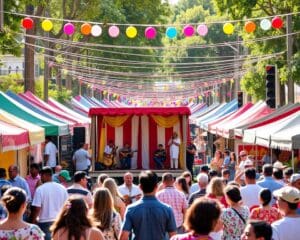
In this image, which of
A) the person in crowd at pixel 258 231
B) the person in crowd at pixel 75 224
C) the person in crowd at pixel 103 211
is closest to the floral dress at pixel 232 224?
the person in crowd at pixel 103 211

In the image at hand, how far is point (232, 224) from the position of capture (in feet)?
36.9

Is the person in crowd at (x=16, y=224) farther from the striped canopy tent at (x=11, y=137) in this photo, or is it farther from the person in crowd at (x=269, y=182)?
the striped canopy tent at (x=11, y=137)

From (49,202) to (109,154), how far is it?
17025mm

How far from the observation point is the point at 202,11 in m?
140

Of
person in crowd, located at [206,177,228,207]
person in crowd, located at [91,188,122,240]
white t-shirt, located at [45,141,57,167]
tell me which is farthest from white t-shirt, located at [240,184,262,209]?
white t-shirt, located at [45,141,57,167]

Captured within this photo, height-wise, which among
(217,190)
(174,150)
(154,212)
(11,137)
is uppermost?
(11,137)

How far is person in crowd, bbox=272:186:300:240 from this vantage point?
948 centimetres

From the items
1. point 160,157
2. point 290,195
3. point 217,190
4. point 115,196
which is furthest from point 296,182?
point 160,157

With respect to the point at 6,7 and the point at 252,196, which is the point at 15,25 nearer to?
the point at 6,7

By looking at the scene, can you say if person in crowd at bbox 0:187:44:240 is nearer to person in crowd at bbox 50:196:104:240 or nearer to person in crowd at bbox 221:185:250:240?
person in crowd at bbox 50:196:104:240

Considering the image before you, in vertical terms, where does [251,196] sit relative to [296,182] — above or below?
below

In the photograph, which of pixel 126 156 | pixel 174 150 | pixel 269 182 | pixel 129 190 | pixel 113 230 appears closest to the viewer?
pixel 113 230

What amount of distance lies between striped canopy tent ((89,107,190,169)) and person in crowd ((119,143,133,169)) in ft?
1.23

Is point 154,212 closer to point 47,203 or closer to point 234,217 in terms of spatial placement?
point 234,217
